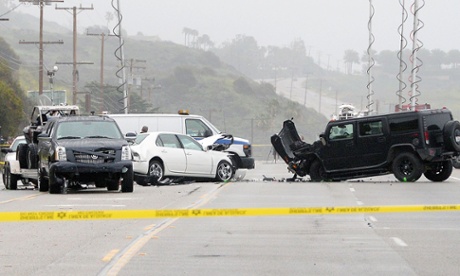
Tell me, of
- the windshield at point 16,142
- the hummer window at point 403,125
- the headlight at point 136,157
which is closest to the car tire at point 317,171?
the hummer window at point 403,125

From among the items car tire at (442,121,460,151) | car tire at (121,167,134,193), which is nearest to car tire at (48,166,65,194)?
car tire at (121,167,134,193)

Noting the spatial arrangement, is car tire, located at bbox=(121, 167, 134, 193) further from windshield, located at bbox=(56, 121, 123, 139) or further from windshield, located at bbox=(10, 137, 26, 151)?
windshield, located at bbox=(10, 137, 26, 151)

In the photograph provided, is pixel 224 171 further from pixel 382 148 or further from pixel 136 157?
pixel 382 148

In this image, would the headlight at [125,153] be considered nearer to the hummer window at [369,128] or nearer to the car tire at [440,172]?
the hummer window at [369,128]

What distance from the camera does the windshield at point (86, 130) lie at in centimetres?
2578

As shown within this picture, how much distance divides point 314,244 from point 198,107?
480ft

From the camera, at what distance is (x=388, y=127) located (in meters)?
30.8

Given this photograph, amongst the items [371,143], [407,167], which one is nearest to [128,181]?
[371,143]

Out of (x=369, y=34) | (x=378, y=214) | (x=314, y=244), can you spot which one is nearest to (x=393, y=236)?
(x=314, y=244)

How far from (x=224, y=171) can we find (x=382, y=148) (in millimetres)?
4595

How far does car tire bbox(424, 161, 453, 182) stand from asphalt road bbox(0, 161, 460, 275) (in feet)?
29.7

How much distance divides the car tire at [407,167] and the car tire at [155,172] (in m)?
6.61

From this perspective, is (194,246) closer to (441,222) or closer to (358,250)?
(358,250)

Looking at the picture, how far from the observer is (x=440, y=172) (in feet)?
105
